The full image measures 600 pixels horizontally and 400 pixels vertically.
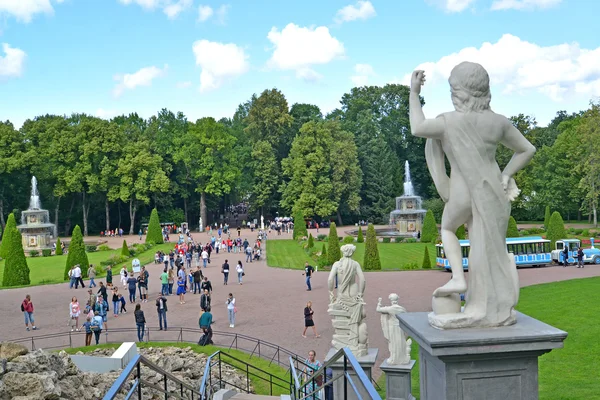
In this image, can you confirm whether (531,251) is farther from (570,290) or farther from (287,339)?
(287,339)

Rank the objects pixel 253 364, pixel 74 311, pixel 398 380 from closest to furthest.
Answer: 1. pixel 398 380
2. pixel 253 364
3. pixel 74 311

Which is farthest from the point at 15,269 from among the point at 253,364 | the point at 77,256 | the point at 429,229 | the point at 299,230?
the point at 429,229

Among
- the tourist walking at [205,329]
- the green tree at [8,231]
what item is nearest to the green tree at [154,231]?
the green tree at [8,231]

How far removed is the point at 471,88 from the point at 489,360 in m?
2.34

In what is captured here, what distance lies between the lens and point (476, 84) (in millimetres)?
4898

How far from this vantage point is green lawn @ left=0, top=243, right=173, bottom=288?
108 feet

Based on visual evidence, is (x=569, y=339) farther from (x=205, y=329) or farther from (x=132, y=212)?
(x=132, y=212)

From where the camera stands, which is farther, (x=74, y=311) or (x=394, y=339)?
(x=74, y=311)

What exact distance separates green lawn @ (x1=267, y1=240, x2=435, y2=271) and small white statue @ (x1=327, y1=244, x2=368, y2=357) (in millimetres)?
22067

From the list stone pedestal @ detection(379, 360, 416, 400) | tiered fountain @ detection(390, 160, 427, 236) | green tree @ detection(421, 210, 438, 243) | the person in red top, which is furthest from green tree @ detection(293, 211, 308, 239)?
stone pedestal @ detection(379, 360, 416, 400)

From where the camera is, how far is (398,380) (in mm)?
10617

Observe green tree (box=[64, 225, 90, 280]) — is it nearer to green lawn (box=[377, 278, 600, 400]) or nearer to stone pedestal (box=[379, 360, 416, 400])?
green lawn (box=[377, 278, 600, 400])

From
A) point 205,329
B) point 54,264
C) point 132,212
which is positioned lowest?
point 205,329

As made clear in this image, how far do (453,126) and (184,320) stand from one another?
58.9 ft
